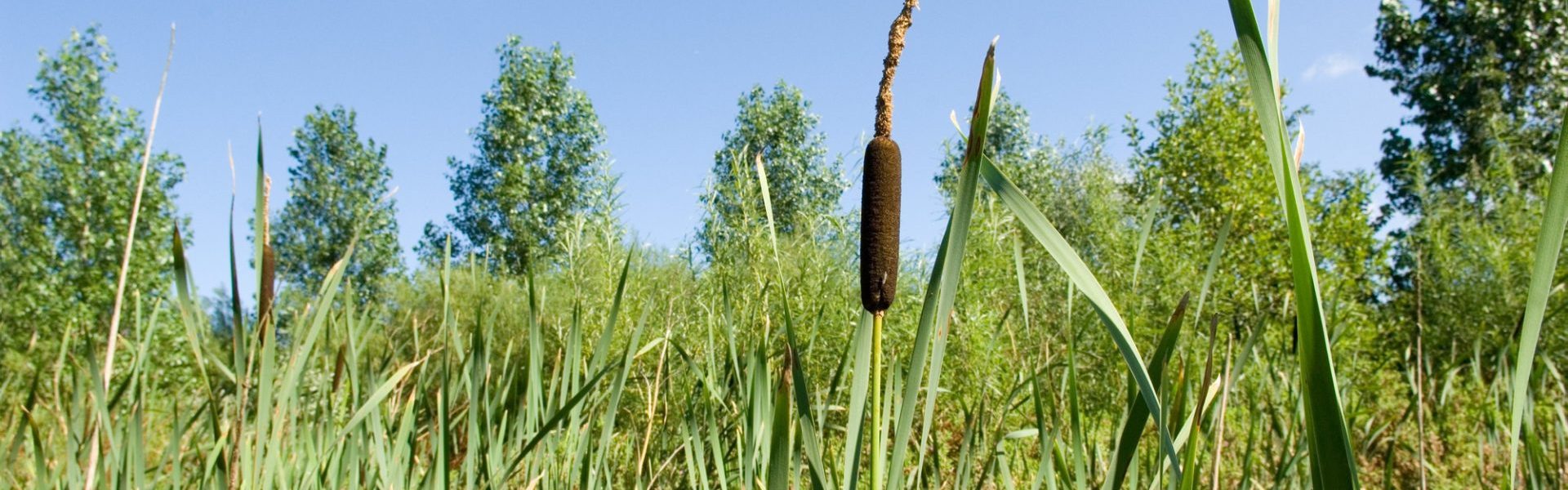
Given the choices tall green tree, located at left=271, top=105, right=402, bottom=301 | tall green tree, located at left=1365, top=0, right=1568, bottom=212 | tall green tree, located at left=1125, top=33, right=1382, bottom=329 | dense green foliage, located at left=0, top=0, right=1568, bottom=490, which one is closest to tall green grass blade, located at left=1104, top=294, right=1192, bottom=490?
dense green foliage, located at left=0, top=0, right=1568, bottom=490

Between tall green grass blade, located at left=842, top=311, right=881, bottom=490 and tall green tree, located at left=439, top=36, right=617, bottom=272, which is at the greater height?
tall green tree, located at left=439, top=36, right=617, bottom=272

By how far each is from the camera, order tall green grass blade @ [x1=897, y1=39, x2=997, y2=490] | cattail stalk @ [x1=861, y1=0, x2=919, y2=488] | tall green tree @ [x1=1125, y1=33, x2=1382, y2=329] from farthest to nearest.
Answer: tall green tree @ [x1=1125, y1=33, x2=1382, y2=329], cattail stalk @ [x1=861, y1=0, x2=919, y2=488], tall green grass blade @ [x1=897, y1=39, x2=997, y2=490]

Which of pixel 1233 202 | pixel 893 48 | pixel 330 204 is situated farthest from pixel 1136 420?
pixel 330 204

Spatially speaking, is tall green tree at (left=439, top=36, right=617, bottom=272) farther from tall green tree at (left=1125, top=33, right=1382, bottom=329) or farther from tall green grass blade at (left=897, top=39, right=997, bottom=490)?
tall green grass blade at (left=897, top=39, right=997, bottom=490)

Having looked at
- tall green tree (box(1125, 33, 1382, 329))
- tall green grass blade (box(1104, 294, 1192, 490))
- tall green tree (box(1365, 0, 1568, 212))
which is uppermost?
tall green tree (box(1365, 0, 1568, 212))

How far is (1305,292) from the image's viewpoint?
1.28 feet

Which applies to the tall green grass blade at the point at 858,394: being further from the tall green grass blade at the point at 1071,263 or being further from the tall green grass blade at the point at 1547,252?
the tall green grass blade at the point at 1547,252

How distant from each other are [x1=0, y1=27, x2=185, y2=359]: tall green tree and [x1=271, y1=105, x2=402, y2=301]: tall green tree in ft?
20.9

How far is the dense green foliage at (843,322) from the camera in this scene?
0.87 metres

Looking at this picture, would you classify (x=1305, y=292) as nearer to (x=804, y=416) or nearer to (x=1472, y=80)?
(x=804, y=416)

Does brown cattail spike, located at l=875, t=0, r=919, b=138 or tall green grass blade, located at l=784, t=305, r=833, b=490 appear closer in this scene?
brown cattail spike, located at l=875, t=0, r=919, b=138

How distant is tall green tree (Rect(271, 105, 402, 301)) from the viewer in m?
20.3

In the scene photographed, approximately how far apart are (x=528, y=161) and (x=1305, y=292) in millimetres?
18520

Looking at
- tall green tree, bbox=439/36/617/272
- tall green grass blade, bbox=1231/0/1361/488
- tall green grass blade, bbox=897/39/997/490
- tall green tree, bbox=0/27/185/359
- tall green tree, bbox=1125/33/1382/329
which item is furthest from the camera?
tall green tree, bbox=439/36/617/272
